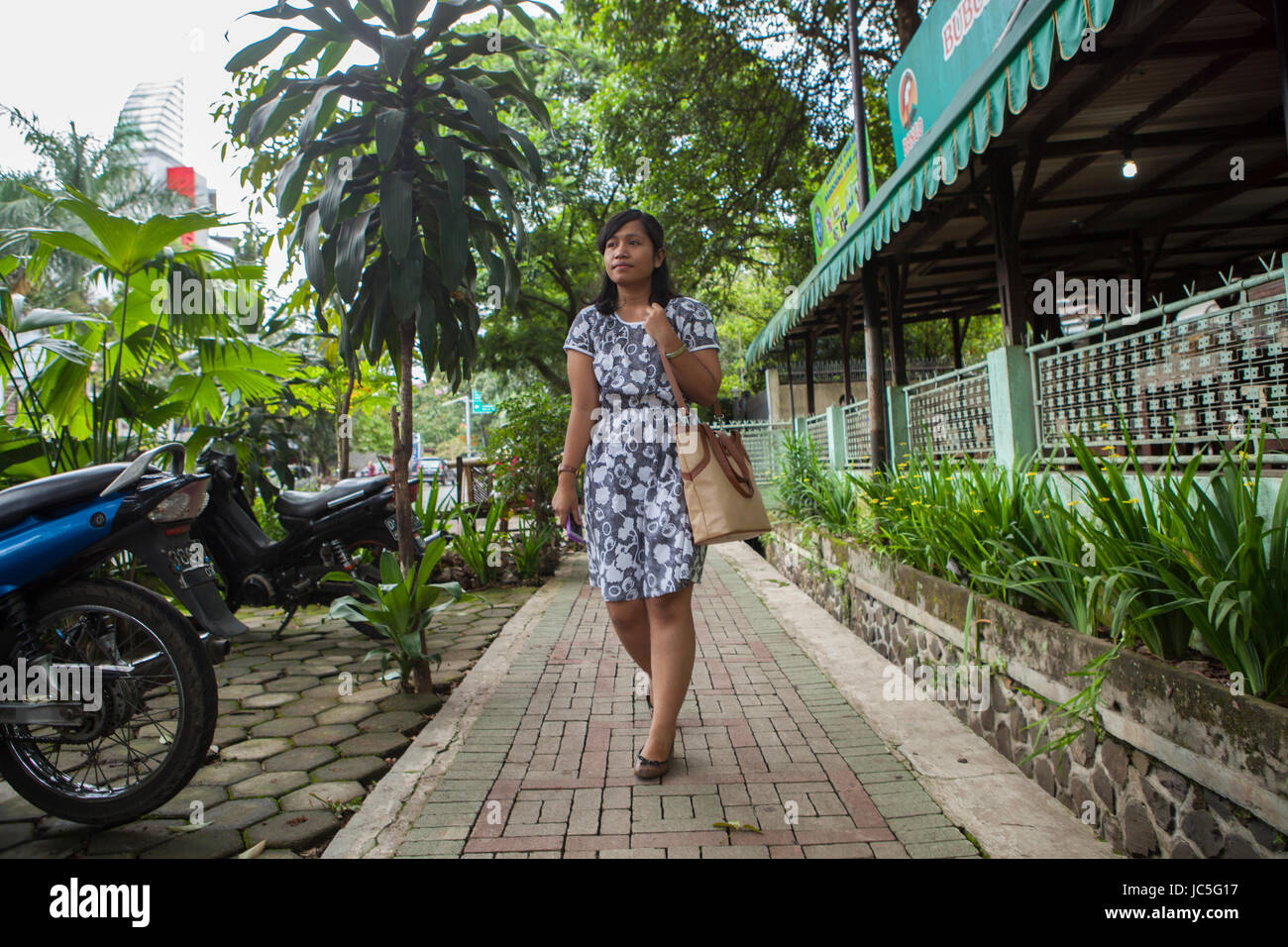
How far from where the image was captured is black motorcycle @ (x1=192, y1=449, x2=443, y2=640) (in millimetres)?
5363

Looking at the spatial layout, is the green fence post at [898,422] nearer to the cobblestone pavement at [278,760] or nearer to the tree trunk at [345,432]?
the cobblestone pavement at [278,760]

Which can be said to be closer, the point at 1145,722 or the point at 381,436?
the point at 1145,722

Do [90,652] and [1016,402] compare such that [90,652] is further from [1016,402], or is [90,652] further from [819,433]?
[819,433]

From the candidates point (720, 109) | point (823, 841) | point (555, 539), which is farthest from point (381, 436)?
point (823, 841)

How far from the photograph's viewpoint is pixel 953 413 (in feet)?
19.9

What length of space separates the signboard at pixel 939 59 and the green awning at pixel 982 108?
37 cm

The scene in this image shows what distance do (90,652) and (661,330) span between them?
6.92ft

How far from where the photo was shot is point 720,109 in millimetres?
14539

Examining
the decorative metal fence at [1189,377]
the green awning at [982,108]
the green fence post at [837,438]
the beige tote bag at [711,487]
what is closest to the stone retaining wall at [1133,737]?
the decorative metal fence at [1189,377]

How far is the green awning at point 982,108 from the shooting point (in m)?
3.16

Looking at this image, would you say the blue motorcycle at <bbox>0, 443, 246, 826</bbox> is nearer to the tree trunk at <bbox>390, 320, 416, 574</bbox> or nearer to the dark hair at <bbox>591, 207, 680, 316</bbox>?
the tree trunk at <bbox>390, 320, 416, 574</bbox>

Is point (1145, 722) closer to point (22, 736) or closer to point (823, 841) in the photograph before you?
point (823, 841)

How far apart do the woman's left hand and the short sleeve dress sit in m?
0.16
